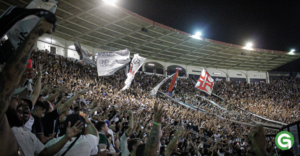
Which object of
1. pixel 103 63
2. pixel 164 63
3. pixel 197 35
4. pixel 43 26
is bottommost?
pixel 43 26

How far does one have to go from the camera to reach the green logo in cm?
440

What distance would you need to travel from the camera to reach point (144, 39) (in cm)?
2425

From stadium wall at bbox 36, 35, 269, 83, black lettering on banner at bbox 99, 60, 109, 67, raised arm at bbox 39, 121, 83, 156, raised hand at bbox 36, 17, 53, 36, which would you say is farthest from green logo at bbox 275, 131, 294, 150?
stadium wall at bbox 36, 35, 269, 83

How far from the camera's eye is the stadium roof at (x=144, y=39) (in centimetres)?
1789

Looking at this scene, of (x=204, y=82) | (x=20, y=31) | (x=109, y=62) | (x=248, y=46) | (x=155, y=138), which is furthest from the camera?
(x=248, y=46)

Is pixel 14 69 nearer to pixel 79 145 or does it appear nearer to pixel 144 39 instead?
pixel 79 145

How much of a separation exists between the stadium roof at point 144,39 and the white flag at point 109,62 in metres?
7.68

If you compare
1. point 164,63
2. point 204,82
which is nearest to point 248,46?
point 164,63

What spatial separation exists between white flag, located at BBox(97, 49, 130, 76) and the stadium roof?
768 centimetres

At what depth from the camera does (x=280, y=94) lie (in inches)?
1200

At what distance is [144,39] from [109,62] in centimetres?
1418

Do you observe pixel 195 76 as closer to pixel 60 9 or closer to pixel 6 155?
pixel 60 9

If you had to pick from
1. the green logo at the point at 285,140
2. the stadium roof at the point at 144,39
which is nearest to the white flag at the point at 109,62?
the green logo at the point at 285,140

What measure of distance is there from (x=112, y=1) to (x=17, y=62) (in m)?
17.0
